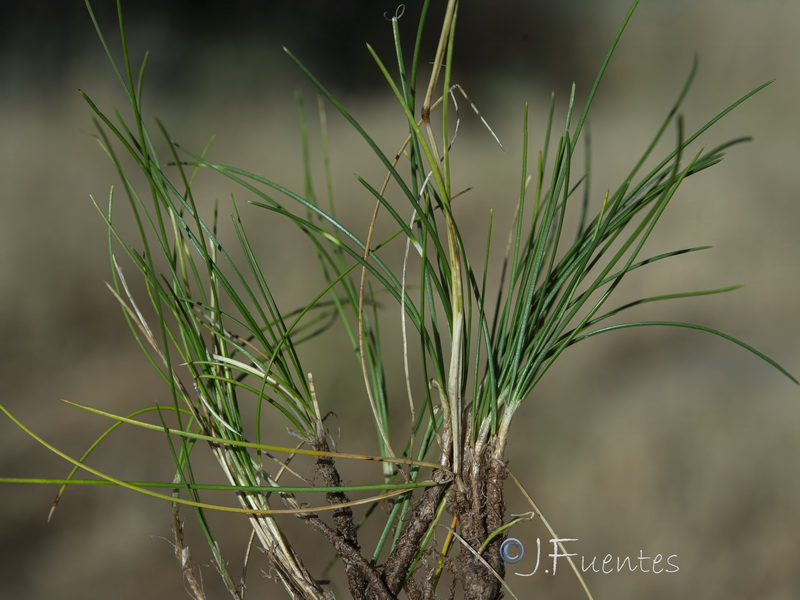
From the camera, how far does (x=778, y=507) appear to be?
0.92m

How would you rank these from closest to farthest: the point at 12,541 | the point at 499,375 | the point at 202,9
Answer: the point at 499,375 → the point at 12,541 → the point at 202,9

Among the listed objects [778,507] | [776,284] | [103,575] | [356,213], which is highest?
[776,284]

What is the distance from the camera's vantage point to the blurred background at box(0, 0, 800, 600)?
875 millimetres

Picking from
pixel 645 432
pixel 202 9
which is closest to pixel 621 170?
pixel 645 432

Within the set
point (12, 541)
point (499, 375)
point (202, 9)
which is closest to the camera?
point (499, 375)

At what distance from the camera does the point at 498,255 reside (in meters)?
0.97

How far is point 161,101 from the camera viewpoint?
96 centimetres

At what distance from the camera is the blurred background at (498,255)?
875 mm

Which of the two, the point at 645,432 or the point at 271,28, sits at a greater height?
the point at 271,28

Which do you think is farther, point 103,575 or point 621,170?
point 621,170

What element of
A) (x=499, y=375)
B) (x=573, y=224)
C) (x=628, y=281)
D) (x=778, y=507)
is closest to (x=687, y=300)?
(x=628, y=281)

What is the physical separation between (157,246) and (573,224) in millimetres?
628

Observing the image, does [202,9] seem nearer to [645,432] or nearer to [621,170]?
[621,170]

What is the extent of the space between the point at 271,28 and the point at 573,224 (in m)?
0.55
